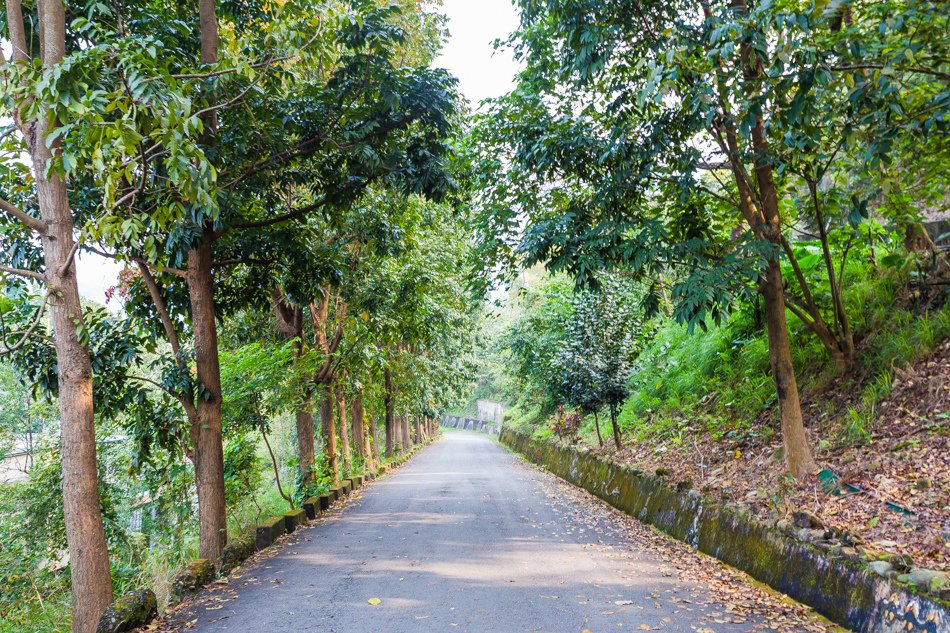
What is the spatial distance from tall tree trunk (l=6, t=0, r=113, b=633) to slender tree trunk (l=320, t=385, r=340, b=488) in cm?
761

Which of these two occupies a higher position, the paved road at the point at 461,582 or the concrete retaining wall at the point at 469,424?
the paved road at the point at 461,582

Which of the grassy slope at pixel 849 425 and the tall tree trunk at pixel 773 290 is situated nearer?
the grassy slope at pixel 849 425

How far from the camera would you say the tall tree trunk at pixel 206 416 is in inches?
306

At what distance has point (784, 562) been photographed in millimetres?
5805

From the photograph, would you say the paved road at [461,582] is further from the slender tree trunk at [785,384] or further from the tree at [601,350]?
the tree at [601,350]

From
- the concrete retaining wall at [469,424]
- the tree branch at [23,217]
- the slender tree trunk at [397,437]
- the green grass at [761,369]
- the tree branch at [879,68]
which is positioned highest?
the tree branch at [879,68]

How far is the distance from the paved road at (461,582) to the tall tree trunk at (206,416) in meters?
0.83

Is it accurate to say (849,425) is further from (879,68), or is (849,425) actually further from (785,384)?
(879,68)

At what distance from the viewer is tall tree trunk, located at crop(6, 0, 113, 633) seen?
5641mm

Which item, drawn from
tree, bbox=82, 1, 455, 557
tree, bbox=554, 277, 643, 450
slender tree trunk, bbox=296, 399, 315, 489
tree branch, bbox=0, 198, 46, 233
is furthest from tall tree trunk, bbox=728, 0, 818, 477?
slender tree trunk, bbox=296, 399, 315, 489

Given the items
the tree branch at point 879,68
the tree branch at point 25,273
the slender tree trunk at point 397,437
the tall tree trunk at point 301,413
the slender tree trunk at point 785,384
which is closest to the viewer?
the tree branch at point 879,68

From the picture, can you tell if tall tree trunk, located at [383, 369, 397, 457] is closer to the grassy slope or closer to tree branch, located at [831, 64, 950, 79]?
the grassy slope

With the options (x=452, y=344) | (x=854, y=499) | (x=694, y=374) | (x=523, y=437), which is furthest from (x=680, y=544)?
(x=523, y=437)

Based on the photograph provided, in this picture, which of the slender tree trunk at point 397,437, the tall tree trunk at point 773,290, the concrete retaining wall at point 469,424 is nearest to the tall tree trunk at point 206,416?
the tall tree trunk at point 773,290
